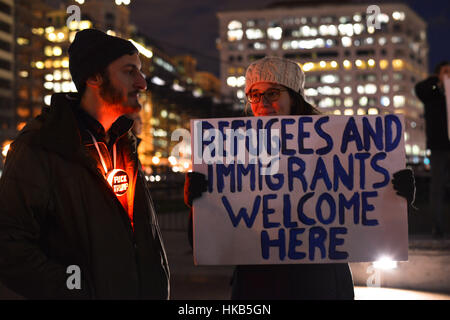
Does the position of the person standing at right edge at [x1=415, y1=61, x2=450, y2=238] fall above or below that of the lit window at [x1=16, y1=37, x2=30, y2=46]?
below

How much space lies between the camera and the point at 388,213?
2826 mm

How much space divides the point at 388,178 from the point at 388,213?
198 mm

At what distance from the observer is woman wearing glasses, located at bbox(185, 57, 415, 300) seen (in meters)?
2.76

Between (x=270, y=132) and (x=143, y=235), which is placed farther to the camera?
(x=270, y=132)

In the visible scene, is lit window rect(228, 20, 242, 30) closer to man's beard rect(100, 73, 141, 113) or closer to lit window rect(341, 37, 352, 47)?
lit window rect(341, 37, 352, 47)

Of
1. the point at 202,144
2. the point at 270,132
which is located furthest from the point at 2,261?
the point at 270,132

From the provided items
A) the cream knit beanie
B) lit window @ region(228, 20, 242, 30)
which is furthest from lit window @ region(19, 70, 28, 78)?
the cream knit beanie

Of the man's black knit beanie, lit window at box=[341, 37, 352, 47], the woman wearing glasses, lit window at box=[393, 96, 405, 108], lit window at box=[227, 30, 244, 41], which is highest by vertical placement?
lit window at box=[227, 30, 244, 41]

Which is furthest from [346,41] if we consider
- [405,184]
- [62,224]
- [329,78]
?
[329,78]

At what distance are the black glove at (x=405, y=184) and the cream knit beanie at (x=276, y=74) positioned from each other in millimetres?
826

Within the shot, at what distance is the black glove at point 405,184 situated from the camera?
2748mm

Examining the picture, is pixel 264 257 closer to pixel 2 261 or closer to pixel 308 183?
pixel 308 183

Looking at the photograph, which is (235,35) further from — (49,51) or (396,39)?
(49,51)

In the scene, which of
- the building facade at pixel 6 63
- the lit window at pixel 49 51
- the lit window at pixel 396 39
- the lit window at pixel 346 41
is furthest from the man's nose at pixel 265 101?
the lit window at pixel 396 39
